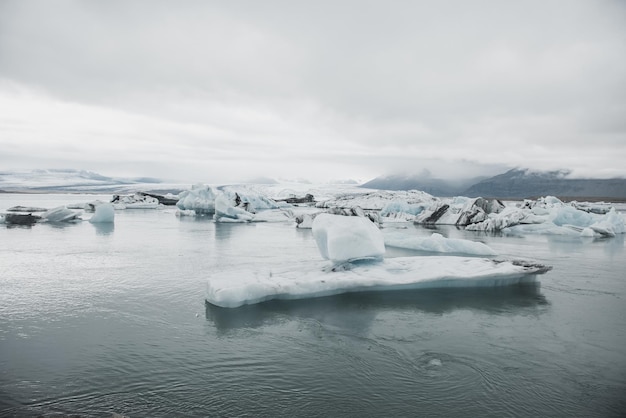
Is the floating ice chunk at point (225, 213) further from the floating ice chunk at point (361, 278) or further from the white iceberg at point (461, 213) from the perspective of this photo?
the floating ice chunk at point (361, 278)

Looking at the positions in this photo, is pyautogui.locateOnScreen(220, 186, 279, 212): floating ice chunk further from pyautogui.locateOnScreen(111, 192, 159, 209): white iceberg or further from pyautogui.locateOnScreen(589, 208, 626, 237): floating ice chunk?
pyautogui.locateOnScreen(589, 208, 626, 237): floating ice chunk

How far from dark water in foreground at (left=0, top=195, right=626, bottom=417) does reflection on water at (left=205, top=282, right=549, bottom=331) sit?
30 mm

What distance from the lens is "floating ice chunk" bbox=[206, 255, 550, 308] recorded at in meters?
6.36

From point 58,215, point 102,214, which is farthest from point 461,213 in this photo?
point 58,215

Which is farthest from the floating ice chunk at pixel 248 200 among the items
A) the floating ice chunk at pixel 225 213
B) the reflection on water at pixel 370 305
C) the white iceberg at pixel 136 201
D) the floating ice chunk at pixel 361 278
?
the reflection on water at pixel 370 305

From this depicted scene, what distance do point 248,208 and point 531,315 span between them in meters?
24.4

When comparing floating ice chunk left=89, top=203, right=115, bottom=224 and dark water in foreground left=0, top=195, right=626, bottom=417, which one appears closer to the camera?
dark water in foreground left=0, top=195, right=626, bottom=417

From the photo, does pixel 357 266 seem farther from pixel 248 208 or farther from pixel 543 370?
pixel 248 208

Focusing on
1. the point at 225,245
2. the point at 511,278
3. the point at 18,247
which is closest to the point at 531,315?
the point at 511,278

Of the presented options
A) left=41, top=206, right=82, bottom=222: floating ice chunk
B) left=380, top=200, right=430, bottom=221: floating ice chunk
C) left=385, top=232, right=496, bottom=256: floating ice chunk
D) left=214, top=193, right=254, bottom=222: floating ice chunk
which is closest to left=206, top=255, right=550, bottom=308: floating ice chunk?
left=385, top=232, right=496, bottom=256: floating ice chunk

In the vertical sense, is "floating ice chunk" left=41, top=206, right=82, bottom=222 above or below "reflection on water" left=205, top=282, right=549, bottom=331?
above

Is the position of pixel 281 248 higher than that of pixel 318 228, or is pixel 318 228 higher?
pixel 318 228

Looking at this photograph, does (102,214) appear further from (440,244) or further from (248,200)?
(440,244)

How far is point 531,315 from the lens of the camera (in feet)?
20.0
